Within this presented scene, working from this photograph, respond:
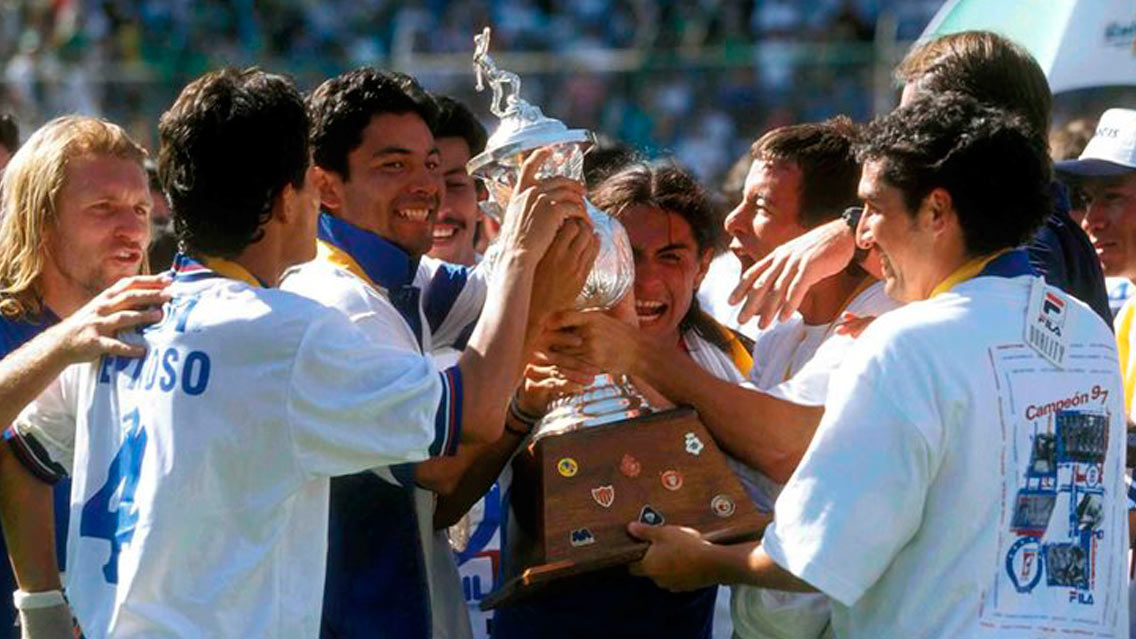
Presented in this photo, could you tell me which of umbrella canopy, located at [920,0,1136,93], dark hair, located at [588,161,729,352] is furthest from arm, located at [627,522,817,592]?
umbrella canopy, located at [920,0,1136,93]

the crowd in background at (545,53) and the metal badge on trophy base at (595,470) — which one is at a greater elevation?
the crowd in background at (545,53)

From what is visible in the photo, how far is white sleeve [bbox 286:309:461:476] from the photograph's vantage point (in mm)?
3469

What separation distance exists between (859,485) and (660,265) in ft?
3.72

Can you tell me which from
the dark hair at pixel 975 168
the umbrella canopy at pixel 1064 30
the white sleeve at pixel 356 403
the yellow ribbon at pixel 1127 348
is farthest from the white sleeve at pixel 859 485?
the umbrella canopy at pixel 1064 30

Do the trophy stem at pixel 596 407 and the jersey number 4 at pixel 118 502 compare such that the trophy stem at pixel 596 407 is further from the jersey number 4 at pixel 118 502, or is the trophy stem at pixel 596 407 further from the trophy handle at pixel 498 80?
the jersey number 4 at pixel 118 502

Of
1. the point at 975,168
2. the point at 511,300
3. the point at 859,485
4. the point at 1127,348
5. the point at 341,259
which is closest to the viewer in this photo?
the point at 859,485

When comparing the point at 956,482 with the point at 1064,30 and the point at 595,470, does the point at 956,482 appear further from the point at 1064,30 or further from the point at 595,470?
the point at 1064,30

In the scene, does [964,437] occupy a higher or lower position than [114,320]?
lower

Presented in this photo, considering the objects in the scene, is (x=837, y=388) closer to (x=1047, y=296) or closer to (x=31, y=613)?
(x=1047, y=296)

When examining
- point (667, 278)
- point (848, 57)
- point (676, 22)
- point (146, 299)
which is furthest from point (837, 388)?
point (676, 22)

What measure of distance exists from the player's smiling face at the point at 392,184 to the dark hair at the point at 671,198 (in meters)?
0.41

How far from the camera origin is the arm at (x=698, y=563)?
364cm

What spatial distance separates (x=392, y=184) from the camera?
443cm

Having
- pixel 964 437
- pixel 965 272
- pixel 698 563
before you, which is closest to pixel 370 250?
pixel 698 563
